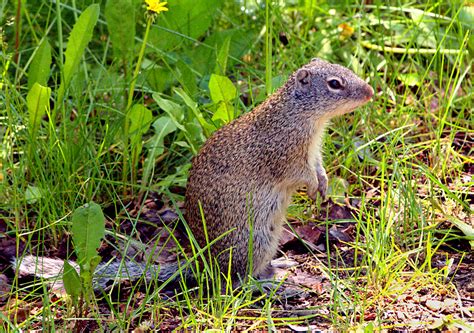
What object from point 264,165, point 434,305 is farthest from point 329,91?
point 434,305

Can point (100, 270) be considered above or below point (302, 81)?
below

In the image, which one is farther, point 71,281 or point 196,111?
point 196,111

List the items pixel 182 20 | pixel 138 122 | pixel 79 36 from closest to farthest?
pixel 79 36, pixel 138 122, pixel 182 20

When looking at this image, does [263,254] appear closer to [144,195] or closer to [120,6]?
[144,195]

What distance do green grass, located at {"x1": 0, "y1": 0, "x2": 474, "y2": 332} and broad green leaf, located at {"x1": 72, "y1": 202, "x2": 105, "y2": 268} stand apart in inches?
10.1

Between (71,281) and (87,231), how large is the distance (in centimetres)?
26

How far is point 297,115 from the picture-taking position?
478 cm

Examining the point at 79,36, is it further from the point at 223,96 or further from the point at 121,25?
the point at 223,96

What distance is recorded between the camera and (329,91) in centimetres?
480

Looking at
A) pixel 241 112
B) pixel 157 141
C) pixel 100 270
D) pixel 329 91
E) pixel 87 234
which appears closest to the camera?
pixel 87 234

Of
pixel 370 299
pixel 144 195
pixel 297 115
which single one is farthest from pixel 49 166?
pixel 370 299

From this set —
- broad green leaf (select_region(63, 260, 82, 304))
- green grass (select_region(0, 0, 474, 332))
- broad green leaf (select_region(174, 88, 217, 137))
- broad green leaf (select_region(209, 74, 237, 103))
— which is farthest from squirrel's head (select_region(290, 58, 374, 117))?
A: broad green leaf (select_region(63, 260, 82, 304))

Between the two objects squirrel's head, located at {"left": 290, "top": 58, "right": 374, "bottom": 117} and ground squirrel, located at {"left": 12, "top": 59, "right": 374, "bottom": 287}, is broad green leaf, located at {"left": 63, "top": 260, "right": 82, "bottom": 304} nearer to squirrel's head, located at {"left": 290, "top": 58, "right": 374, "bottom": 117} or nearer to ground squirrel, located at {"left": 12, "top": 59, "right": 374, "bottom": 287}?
ground squirrel, located at {"left": 12, "top": 59, "right": 374, "bottom": 287}

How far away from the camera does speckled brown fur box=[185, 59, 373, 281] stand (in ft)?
15.0
